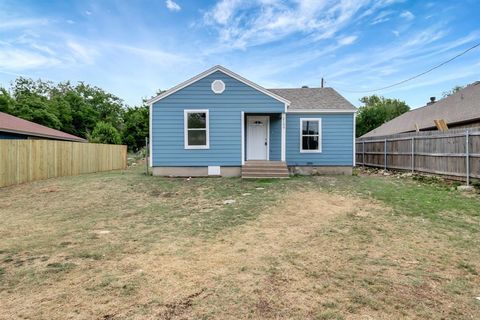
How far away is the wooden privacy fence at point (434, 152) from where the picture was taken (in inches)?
349

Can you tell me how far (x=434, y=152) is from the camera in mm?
10648

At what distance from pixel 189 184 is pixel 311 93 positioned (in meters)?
8.01

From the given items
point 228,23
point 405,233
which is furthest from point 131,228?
point 228,23

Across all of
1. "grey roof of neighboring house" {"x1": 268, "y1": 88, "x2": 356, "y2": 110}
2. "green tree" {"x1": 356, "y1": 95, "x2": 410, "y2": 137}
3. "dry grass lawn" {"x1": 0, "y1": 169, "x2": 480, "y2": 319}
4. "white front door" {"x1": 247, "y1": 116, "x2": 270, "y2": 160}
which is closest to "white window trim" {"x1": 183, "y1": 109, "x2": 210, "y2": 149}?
"white front door" {"x1": 247, "y1": 116, "x2": 270, "y2": 160}

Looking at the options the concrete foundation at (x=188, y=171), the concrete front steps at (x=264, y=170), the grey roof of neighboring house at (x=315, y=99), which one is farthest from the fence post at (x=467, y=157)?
the concrete foundation at (x=188, y=171)

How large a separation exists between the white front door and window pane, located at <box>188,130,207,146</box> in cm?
209

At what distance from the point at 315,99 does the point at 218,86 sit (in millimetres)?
4791

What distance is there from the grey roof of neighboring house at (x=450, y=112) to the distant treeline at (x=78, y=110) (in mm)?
22979

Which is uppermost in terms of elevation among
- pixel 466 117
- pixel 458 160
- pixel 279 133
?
pixel 466 117

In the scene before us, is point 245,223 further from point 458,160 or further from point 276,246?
point 458,160

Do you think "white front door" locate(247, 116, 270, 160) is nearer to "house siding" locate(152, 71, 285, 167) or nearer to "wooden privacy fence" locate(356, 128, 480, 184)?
"house siding" locate(152, 71, 285, 167)

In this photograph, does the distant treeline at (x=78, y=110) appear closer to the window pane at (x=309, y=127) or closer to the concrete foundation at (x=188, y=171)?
the concrete foundation at (x=188, y=171)

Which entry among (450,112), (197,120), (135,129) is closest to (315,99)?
(197,120)

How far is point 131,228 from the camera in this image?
16.4 ft
